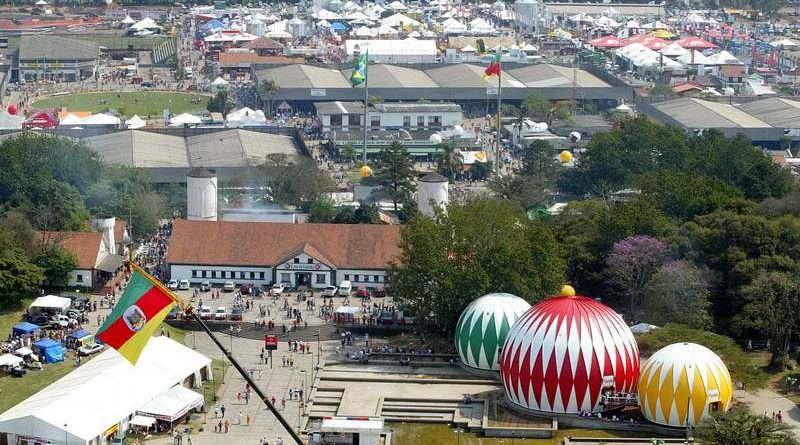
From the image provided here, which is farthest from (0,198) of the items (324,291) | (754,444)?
(754,444)

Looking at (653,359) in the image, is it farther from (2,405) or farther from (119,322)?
(119,322)

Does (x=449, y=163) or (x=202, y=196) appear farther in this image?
(x=449, y=163)

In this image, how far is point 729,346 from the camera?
4884 centimetres

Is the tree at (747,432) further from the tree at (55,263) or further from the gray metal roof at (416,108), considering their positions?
the gray metal roof at (416,108)

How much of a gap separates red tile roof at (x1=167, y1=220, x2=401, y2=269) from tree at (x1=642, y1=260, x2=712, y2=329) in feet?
34.8

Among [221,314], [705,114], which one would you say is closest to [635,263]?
[221,314]

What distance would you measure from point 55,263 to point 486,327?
16.4 meters

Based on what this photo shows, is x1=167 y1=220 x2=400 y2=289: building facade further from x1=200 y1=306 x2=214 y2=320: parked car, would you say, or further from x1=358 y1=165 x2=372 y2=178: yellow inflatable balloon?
x1=358 y1=165 x2=372 y2=178: yellow inflatable balloon

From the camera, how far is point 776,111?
97562 millimetres

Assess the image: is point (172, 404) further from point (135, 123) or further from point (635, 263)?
point (135, 123)

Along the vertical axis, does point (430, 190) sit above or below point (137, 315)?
below

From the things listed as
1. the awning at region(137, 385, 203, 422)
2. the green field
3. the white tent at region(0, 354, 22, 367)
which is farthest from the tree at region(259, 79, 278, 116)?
the awning at region(137, 385, 203, 422)

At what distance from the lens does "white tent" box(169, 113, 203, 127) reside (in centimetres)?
9412

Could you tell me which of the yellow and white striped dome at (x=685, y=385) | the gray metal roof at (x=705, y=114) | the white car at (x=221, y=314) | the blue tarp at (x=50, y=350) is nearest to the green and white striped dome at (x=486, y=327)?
the yellow and white striped dome at (x=685, y=385)
